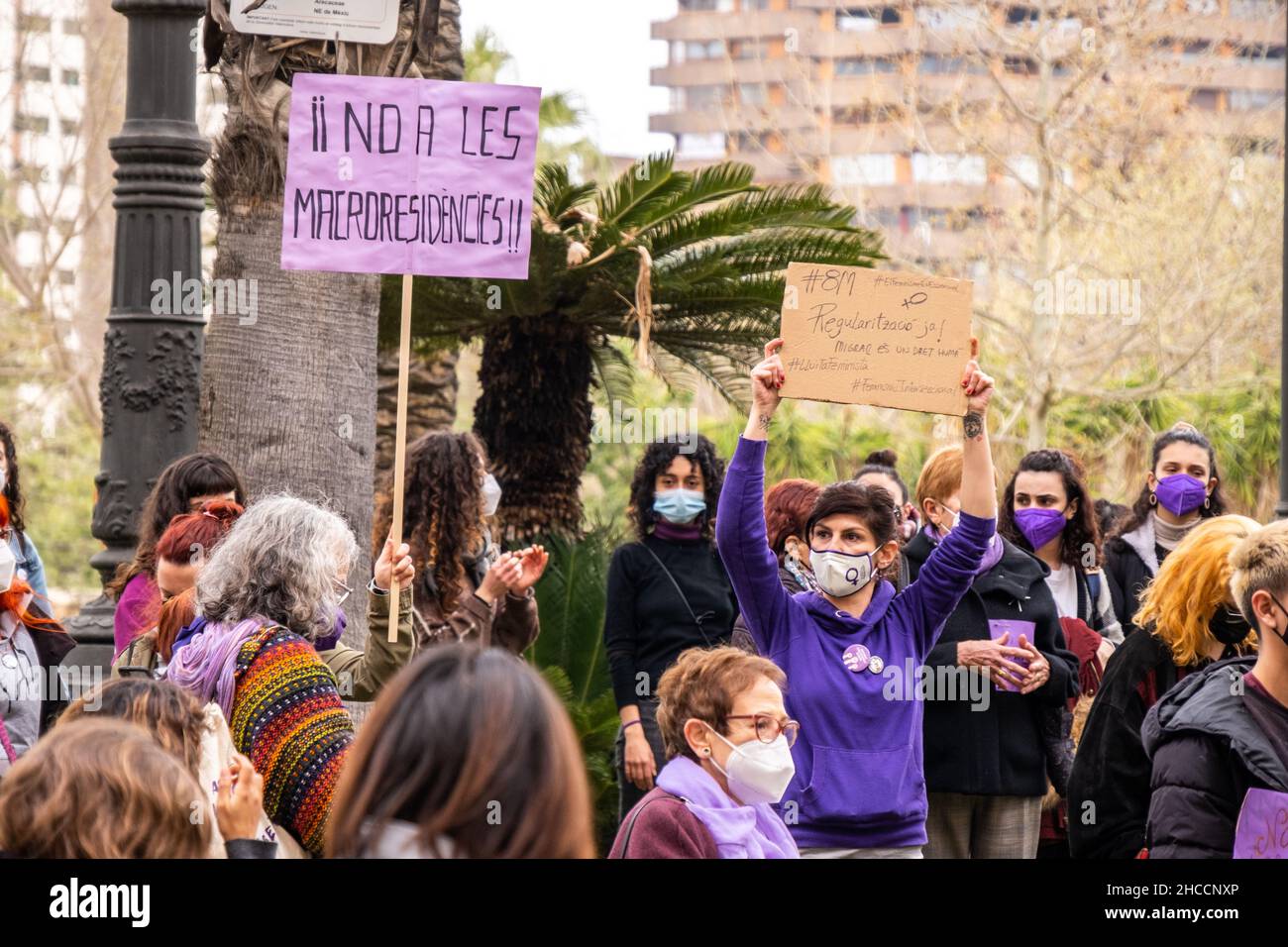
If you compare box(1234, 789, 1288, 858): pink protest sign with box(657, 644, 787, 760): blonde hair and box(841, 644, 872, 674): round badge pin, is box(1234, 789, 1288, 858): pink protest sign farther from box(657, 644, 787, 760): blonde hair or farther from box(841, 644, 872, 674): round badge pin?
box(841, 644, 872, 674): round badge pin

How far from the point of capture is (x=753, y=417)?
4828mm

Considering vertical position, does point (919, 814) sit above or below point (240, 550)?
below

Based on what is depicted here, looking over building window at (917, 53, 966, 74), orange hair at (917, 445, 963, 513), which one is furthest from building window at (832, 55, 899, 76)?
orange hair at (917, 445, 963, 513)

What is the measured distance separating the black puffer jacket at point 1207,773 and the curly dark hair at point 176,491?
123 inches

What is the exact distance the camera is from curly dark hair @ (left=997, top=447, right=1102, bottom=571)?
6.44 metres

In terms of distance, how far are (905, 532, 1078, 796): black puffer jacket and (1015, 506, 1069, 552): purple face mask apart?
417 mm

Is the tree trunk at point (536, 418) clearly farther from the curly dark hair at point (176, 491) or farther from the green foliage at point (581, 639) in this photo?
the curly dark hair at point (176, 491)

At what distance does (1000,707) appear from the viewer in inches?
226

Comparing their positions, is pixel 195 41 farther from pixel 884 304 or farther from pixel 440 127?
pixel 884 304

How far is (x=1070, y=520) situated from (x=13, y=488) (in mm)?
4081
